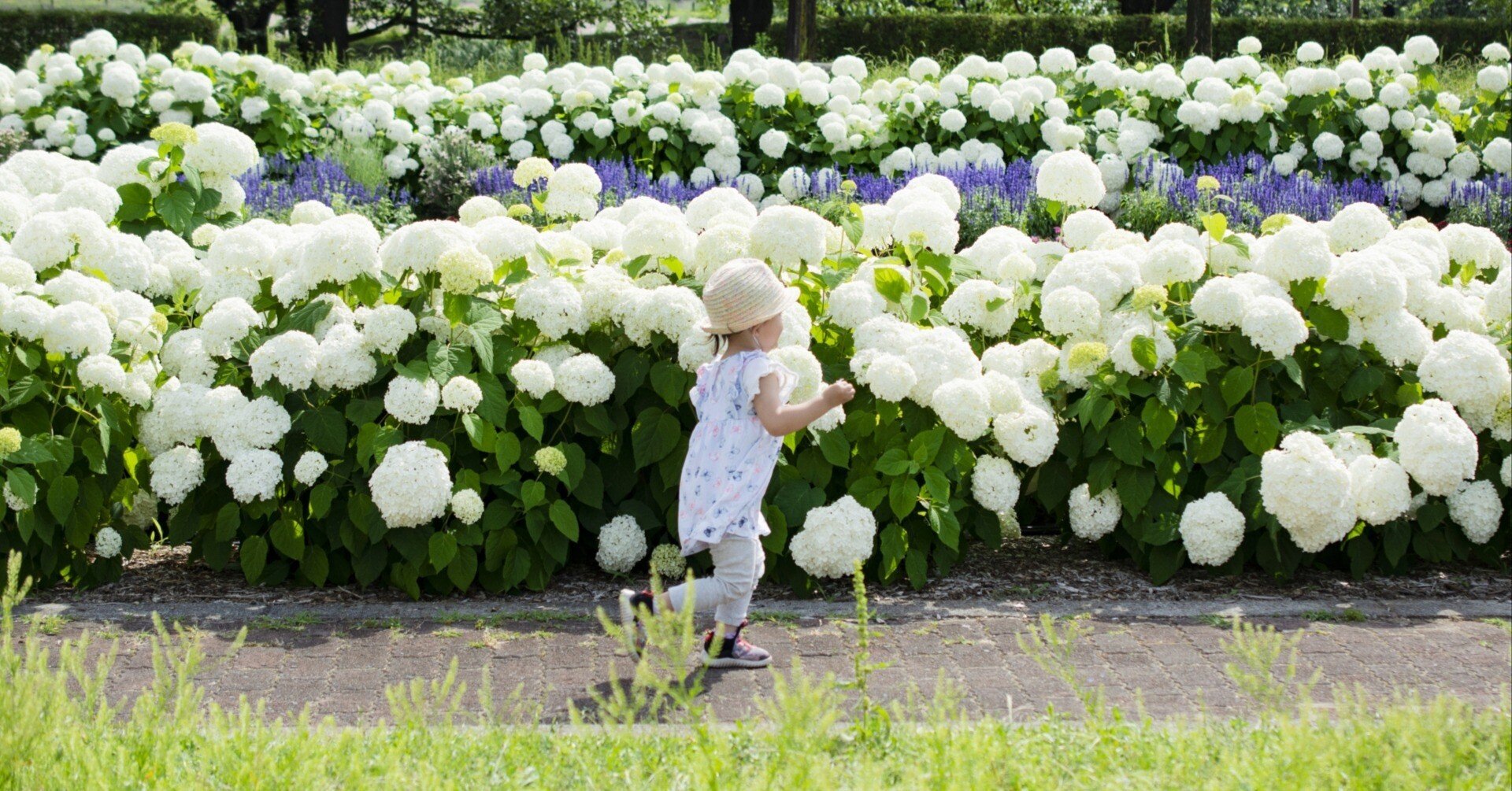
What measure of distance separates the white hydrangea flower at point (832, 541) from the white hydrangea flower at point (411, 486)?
1104mm

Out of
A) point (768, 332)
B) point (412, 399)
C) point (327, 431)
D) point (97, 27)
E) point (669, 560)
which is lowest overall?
point (669, 560)

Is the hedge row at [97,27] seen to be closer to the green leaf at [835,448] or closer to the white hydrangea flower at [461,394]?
the white hydrangea flower at [461,394]

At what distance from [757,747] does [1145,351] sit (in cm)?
209

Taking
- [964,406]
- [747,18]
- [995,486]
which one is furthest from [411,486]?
[747,18]

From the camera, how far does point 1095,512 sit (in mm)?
4684

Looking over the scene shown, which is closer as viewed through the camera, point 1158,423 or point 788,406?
point 788,406

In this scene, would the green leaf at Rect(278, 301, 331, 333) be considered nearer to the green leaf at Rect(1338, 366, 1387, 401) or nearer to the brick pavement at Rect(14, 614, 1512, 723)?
the brick pavement at Rect(14, 614, 1512, 723)

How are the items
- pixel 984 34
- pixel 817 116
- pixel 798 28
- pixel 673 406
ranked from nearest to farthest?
pixel 673 406 → pixel 817 116 → pixel 798 28 → pixel 984 34

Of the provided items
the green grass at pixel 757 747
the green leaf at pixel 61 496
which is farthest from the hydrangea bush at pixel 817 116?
the green grass at pixel 757 747

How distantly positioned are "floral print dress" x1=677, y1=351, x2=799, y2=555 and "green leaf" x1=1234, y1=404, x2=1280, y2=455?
63.2 inches

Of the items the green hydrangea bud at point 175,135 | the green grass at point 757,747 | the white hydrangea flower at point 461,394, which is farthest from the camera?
the green hydrangea bud at point 175,135

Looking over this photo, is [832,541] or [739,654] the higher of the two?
[832,541]

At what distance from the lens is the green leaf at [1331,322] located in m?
4.61

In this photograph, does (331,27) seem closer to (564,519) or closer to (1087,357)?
(564,519)
